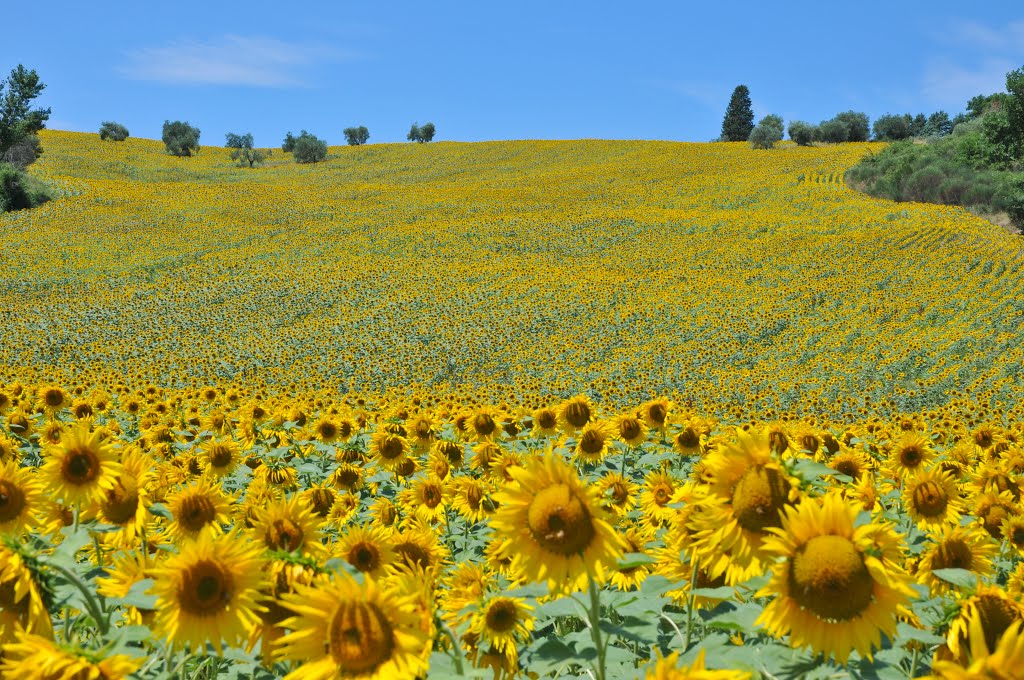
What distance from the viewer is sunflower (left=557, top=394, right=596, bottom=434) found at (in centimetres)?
458

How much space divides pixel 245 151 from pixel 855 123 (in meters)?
64.0

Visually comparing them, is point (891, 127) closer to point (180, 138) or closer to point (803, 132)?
point (803, 132)

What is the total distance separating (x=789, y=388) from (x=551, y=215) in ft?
81.8

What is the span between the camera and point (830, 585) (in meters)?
1.53

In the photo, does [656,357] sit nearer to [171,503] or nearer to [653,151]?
[171,503]

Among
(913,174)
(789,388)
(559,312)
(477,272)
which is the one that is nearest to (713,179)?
(913,174)

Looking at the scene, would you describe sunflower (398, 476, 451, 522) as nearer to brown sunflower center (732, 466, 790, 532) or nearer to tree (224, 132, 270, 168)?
brown sunflower center (732, 466, 790, 532)

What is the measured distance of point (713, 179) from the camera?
46.4 metres

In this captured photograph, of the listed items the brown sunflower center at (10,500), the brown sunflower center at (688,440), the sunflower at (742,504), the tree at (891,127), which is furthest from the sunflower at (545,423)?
the tree at (891,127)

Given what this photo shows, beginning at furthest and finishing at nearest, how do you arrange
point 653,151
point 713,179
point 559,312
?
1. point 653,151
2. point 713,179
3. point 559,312

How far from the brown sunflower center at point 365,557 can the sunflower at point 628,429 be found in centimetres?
280

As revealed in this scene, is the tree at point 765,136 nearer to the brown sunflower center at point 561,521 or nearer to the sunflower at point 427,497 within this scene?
the sunflower at point 427,497

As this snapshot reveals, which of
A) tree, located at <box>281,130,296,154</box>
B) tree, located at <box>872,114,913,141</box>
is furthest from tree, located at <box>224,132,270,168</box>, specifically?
tree, located at <box>872,114,913,141</box>

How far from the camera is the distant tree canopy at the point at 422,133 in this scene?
89375mm
